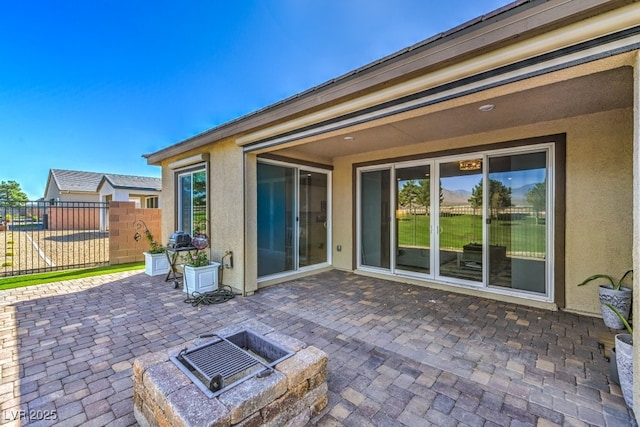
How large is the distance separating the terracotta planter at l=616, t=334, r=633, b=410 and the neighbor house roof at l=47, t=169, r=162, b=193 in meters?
19.6

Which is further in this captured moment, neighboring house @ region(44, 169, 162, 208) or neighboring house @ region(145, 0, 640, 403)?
neighboring house @ region(44, 169, 162, 208)

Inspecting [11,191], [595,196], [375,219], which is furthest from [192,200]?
[11,191]

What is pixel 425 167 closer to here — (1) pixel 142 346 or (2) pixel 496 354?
(2) pixel 496 354

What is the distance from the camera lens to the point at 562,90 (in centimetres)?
305

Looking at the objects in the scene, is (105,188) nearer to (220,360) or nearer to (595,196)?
(220,360)

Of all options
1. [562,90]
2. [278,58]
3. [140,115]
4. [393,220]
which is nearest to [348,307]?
[393,220]

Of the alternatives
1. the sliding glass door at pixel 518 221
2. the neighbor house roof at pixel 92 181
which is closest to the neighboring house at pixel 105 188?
the neighbor house roof at pixel 92 181

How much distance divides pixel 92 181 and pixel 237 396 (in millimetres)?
27694

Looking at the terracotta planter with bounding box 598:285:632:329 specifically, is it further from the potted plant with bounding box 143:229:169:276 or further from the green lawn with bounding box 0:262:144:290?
A: the green lawn with bounding box 0:262:144:290

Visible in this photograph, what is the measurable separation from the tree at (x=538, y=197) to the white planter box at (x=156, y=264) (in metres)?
7.65

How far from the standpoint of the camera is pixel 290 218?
20.0 feet

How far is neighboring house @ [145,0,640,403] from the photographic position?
6.93 ft

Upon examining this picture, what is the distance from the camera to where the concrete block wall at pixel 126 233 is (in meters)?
7.66

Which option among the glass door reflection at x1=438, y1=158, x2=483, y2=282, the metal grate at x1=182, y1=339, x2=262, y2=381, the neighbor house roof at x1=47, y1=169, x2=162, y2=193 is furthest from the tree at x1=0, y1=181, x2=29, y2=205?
the glass door reflection at x1=438, y1=158, x2=483, y2=282
